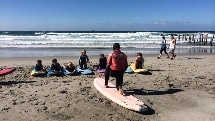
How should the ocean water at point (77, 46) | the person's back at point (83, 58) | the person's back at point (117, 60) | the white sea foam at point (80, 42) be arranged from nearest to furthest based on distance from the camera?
the person's back at point (117, 60)
the person's back at point (83, 58)
the ocean water at point (77, 46)
the white sea foam at point (80, 42)

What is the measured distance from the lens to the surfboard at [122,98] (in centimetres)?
806

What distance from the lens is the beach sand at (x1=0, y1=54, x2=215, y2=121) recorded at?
798 cm

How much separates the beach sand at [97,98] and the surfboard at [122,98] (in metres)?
0.13

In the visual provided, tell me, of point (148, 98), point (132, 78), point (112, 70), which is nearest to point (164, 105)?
point (148, 98)

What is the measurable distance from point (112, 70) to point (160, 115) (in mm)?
2173

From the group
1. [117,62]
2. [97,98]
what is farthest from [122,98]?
[117,62]

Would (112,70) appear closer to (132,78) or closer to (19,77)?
(132,78)

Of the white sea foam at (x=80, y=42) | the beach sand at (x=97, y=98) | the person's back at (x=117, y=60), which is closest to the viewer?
the beach sand at (x=97, y=98)

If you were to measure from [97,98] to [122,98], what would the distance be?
3.23 feet

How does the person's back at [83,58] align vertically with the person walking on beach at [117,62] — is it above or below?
below

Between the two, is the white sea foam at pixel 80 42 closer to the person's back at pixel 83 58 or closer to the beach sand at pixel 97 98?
the person's back at pixel 83 58

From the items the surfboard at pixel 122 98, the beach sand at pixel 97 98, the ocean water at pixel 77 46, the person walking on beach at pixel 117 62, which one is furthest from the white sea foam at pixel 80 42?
the person walking on beach at pixel 117 62

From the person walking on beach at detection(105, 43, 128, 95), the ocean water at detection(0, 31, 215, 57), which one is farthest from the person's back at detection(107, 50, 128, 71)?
the ocean water at detection(0, 31, 215, 57)

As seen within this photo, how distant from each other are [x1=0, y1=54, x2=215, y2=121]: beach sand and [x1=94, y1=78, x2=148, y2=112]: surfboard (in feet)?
0.44
